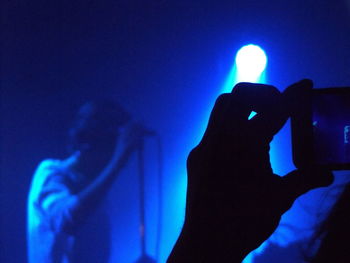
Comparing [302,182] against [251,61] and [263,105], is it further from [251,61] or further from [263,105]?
[251,61]

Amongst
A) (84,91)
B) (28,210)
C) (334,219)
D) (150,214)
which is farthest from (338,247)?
(28,210)

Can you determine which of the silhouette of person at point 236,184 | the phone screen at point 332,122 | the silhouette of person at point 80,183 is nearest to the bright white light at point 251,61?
→ the silhouette of person at point 80,183

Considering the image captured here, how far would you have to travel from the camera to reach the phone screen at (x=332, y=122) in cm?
54

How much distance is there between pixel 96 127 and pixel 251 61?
68 cm

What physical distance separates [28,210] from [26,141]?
29 cm

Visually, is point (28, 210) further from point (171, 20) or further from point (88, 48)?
point (171, 20)

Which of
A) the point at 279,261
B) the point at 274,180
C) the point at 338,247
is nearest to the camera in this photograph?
the point at 338,247

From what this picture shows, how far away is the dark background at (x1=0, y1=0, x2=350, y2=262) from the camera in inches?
52.7

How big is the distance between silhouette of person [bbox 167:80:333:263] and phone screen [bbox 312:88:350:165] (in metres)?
0.20

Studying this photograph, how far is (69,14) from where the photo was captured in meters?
1.41

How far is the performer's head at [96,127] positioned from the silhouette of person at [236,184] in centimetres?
100

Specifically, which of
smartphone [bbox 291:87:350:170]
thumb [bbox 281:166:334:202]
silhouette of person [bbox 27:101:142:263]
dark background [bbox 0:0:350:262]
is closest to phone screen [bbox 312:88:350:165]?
smartphone [bbox 291:87:350:170]

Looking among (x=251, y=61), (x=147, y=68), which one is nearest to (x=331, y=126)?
(x=251, y=61)

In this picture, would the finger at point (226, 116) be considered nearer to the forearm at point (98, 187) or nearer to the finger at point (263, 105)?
the finger at point (263, 105)
